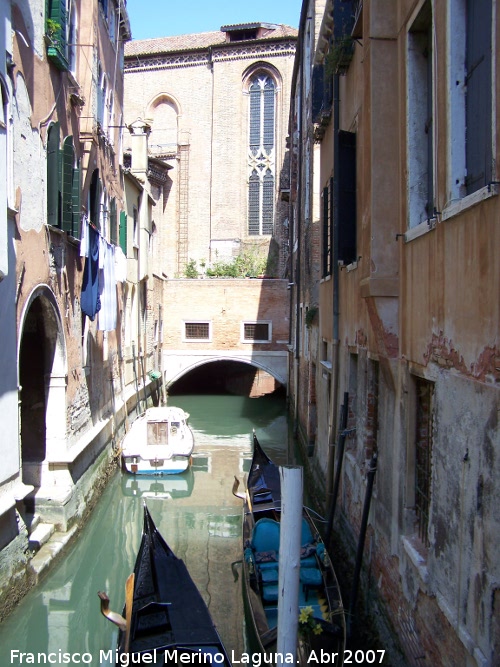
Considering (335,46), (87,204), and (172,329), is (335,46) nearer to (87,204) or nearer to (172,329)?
(87,204)

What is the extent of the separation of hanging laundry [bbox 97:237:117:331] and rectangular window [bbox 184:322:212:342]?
9.81 m

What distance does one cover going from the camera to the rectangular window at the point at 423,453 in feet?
14.0

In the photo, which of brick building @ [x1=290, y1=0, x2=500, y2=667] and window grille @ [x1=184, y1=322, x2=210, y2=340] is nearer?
brick building @ [x1=290, y1=0, x2=500, y2=667]

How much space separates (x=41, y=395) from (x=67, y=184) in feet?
9.37

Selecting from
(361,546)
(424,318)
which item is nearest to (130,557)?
(361,546)

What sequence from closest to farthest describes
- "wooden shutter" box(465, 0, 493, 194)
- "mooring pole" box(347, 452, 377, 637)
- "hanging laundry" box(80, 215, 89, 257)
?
"wooden shutter" box(465, 0, 493, 194)
"mooring pole" box(347, 452, 377, 637)
"hanging laundry" box(80, 215, 89, 257)

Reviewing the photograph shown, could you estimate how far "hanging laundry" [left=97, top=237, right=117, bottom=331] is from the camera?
10.0 meters

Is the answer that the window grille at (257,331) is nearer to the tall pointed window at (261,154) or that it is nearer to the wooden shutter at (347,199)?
the tall pointed window at (261,154)

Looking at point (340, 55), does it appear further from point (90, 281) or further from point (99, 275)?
point (99, 275)

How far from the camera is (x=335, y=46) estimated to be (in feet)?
23.5

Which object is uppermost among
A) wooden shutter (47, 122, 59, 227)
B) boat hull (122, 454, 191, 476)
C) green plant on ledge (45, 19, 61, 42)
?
green plant on ledge (45, 19, 61, 42)

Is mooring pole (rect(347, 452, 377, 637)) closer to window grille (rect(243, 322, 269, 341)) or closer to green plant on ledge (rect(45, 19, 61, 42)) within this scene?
green plant on ledge (rect(45, 19, 61, 42))

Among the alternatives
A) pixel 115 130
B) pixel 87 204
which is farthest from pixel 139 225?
pixel 87 204

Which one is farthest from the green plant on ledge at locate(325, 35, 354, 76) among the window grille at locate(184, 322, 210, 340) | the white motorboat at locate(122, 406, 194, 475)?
the window grille at locate(184, 322, 210, 340)
